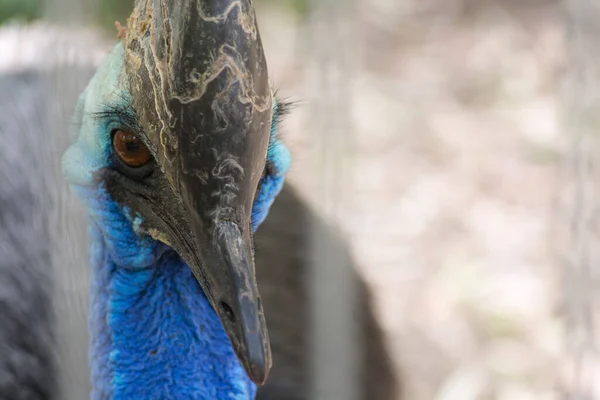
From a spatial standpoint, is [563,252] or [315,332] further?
[563,252]

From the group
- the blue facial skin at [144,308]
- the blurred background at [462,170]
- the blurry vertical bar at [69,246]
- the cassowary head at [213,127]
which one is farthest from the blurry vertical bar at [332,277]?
the cassowary head at [213,127]

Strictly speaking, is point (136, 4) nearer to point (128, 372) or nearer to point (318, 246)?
point (128, 372)

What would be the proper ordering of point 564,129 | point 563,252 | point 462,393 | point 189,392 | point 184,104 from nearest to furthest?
point 184,104, point 189,392, point 462,393, point 563,252, point 564,129

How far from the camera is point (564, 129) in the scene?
3.05 m

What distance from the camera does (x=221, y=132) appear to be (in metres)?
0.94

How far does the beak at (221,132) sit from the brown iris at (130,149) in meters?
0.13

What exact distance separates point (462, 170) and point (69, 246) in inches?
72.1

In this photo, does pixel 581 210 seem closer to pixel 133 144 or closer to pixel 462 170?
pixel 462 170

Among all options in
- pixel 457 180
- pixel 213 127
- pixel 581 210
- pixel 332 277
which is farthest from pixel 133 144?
pixel 457 180

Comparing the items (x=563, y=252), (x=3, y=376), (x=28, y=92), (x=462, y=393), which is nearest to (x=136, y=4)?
(x=3, y=376)

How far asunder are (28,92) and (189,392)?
1.18 metres

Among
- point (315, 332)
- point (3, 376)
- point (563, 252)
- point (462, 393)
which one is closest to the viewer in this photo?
point (3, 376)

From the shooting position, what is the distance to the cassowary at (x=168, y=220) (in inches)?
37.1

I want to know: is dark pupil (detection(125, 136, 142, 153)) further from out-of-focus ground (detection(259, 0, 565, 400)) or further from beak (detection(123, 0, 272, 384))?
out-of-focus ground (detection(259, 0, 565, 400))
